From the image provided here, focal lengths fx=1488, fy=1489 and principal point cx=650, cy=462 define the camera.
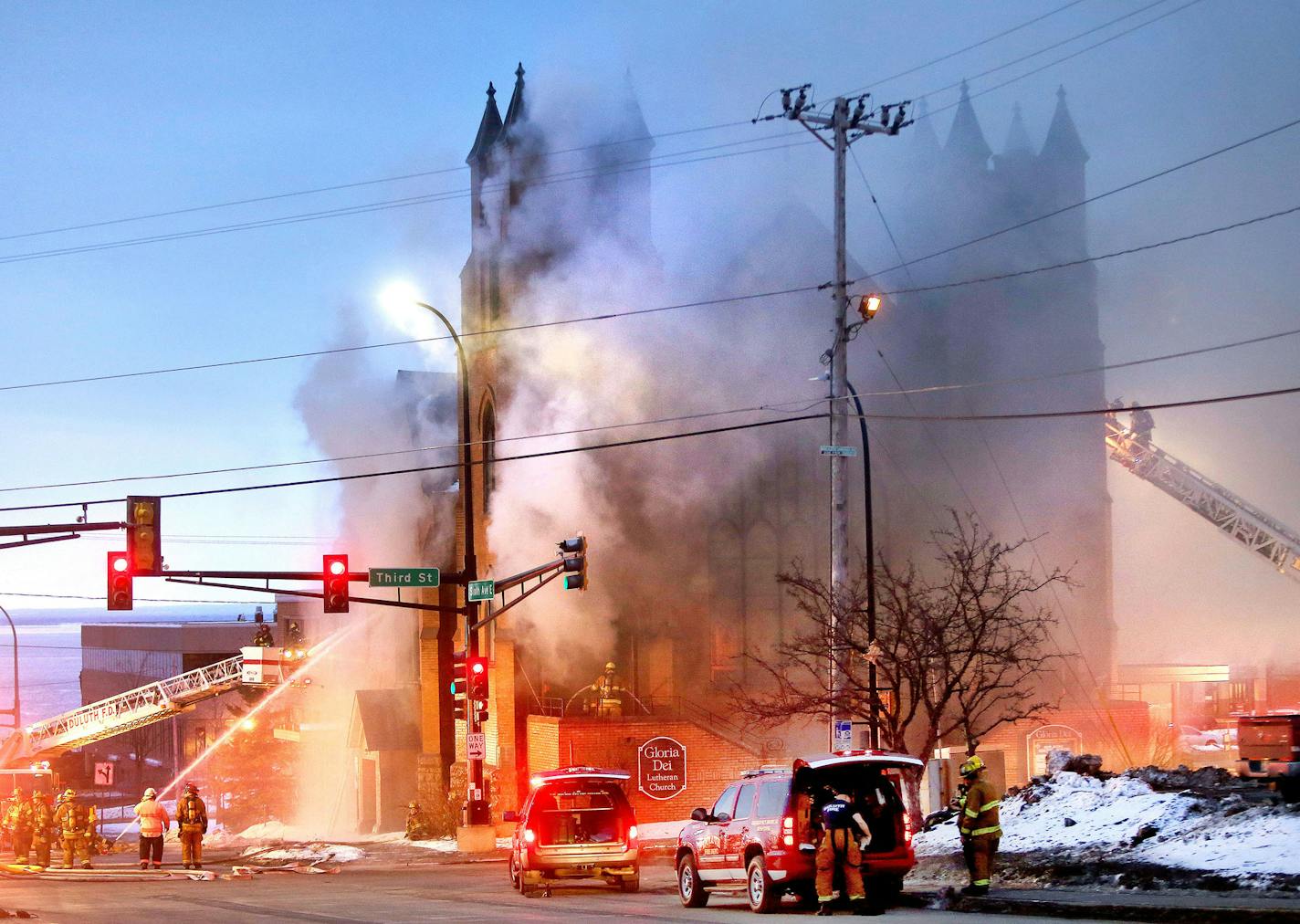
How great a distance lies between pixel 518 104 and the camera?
4091 centimetres

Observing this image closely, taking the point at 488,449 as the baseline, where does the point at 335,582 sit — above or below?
below

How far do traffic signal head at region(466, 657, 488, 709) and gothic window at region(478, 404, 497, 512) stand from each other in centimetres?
1037

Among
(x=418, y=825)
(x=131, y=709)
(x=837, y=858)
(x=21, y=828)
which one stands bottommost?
(x=418, y=825)

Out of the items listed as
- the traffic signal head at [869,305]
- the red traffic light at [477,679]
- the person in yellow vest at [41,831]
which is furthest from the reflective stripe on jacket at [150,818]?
the traffic signal head at [869,305]

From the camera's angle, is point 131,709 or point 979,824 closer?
point 979,824

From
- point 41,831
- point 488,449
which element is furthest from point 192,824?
point 488,449

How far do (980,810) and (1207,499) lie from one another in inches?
1604

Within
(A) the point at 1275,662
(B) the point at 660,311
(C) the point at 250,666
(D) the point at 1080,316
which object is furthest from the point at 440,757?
(A) the point at 1275,662

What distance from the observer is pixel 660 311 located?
39000 mm

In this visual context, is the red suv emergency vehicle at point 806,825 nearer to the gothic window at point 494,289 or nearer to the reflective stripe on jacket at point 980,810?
the reflective stripe on jacket at point 980,810

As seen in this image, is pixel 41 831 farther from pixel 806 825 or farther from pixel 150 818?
pixel 806 825

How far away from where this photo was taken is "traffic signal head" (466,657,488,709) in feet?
92.1

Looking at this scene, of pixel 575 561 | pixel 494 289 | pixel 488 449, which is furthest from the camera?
pixel 494 289

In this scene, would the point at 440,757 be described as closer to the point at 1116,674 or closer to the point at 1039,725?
the point at 1039,725
